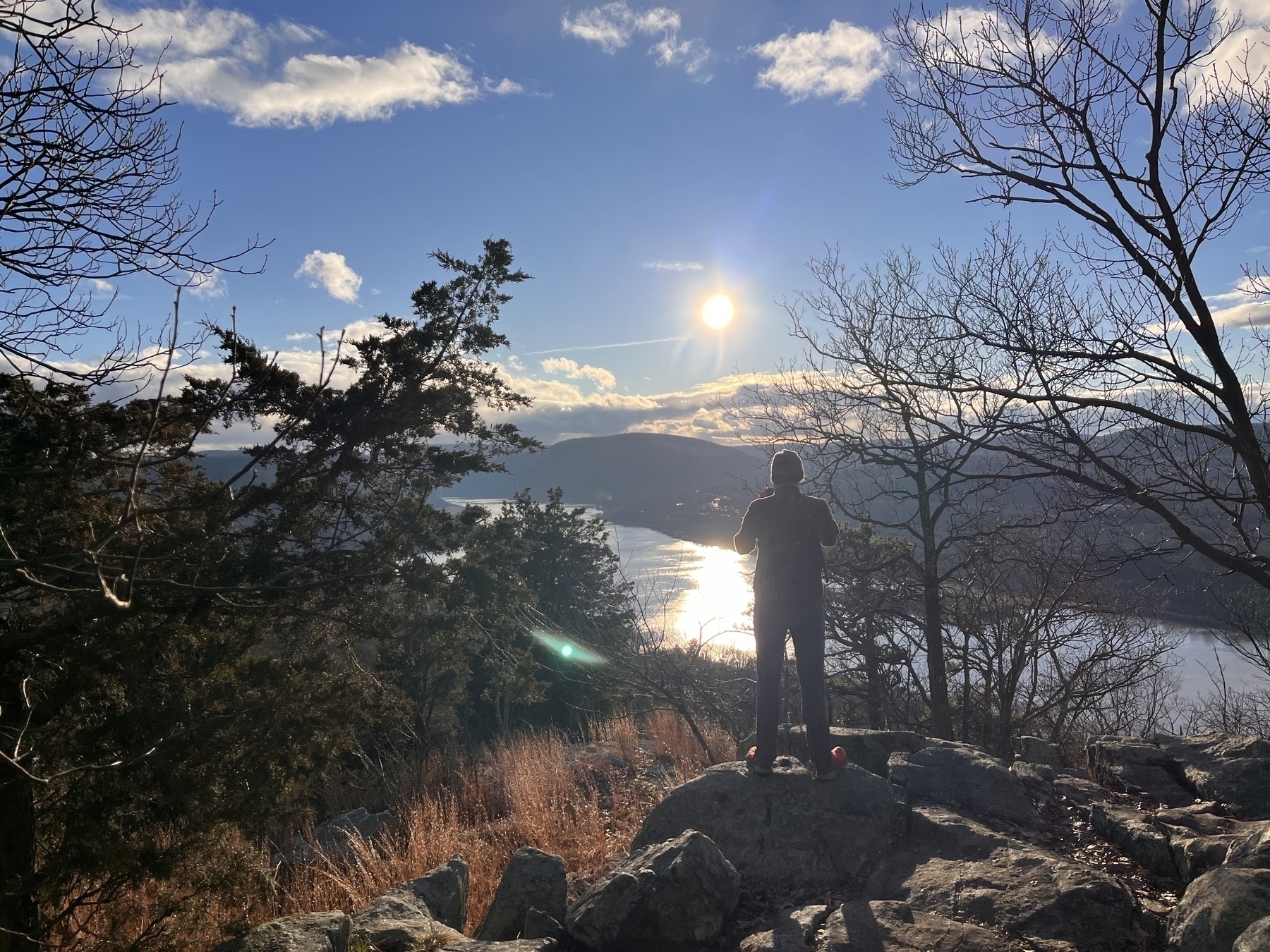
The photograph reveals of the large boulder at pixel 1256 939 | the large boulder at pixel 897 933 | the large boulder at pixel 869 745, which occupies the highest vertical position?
the large boulder at pixel 1256 939

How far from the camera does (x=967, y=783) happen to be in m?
5.15

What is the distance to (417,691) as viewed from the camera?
18844mm

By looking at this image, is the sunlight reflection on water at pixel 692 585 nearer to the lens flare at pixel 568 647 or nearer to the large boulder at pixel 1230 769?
the lens flare at pixel 568 647

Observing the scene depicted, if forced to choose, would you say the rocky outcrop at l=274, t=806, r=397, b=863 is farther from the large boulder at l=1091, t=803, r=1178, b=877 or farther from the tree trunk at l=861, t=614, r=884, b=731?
the tree trunk at l=861, t=614, r=884, b=731

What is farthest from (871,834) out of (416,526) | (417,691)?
(417,691)

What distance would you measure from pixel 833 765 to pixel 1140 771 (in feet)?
9.22

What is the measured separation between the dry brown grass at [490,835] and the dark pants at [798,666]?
173 centimetres

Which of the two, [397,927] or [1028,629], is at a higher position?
[1028,629]

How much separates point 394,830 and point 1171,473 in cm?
832

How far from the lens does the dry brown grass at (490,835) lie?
17.2ft

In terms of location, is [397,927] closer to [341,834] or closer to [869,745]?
[869,745]

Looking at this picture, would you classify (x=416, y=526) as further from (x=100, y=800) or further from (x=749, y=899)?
(x=749, y=899)

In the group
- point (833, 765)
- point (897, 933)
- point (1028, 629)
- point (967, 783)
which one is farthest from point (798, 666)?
point (1028, 629)

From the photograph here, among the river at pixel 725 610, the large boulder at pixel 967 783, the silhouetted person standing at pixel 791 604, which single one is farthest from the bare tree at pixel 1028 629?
the silhouetted person standing at pixel 791 604
